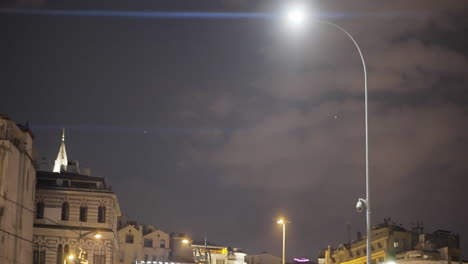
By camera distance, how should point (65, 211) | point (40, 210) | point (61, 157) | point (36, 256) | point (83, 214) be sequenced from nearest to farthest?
point (36, 256)
point (40, 210)
point (65, 211)
point (83, 214)
point (61, 157)

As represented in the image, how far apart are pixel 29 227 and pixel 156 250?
53327 mm

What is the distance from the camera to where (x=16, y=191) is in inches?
2980

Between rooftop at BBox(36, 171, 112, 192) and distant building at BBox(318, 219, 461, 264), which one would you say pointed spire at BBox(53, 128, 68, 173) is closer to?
rooftop at BBox(36, 171, 112, 192)

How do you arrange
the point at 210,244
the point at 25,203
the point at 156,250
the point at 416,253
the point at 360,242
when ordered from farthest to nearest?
1. the point at 210,244
2. the point at 156,250
3. the point at 360,242
4. the point at 416,253
5. the point at 25,203

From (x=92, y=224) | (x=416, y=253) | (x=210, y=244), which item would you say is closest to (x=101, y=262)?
(x=92, y=224)

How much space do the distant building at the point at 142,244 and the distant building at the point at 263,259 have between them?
3171 centimetres

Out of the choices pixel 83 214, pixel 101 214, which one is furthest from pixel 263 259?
pixel 83 214

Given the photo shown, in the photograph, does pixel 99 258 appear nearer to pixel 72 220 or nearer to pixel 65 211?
pixel 72 220

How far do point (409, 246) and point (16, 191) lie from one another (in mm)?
58882

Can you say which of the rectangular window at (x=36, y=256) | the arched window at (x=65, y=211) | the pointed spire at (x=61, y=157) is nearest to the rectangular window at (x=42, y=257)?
the rectangular window at (x=36, y=256)

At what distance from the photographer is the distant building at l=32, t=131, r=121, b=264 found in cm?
8650

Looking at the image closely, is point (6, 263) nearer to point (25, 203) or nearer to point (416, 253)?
point (25, 203)

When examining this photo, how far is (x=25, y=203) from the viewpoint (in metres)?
79.6

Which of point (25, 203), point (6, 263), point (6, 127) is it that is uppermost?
point (6, 127)
